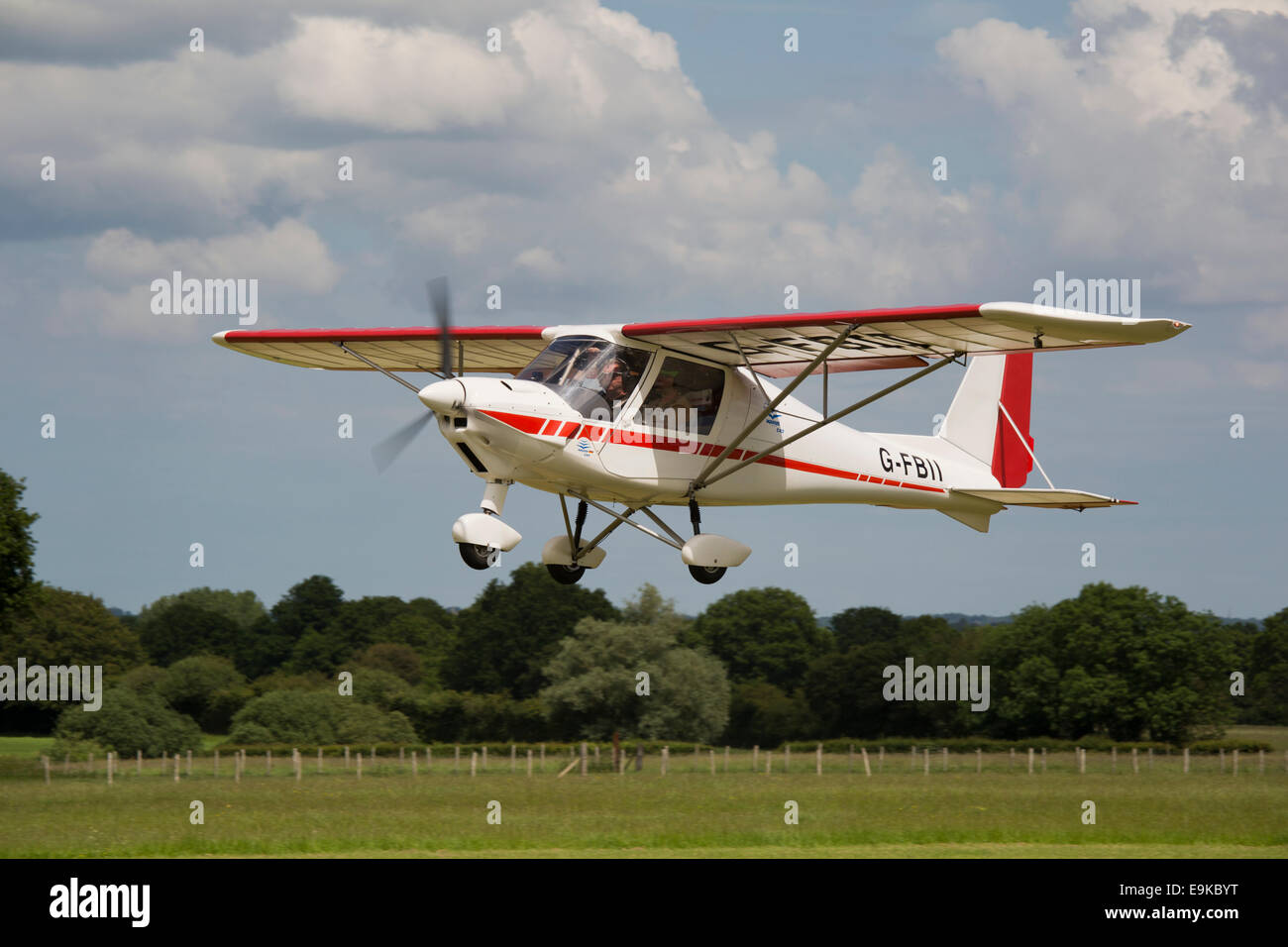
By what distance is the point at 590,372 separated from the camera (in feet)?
53.7

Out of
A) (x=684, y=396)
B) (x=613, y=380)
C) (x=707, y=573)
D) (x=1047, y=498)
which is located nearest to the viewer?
(x=613, y=380)

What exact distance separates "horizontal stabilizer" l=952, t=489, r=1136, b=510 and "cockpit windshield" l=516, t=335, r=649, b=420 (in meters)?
5.64

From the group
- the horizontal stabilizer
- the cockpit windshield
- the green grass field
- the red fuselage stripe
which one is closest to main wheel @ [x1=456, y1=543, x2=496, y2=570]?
the red fuselage stripe

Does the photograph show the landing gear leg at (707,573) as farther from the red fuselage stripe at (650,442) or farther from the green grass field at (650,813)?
the green grass field at (650,813)

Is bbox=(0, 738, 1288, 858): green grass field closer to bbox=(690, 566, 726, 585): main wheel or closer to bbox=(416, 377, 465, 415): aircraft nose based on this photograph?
bbox=(690, 566, 726, 585): main wheel

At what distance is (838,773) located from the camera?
59.3m

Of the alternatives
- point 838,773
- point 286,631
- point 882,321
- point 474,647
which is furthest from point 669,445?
point 286,631

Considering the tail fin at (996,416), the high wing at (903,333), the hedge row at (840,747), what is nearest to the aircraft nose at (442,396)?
the high wing at (903,333)

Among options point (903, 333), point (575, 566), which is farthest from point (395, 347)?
point (903, 333)

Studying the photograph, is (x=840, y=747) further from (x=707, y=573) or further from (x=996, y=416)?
(x=707, y=573)

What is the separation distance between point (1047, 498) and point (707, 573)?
487 centimetres

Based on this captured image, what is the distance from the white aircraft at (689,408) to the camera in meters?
15.3

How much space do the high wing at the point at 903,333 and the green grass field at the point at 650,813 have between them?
17.6m

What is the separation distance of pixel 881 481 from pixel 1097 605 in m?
60.3
